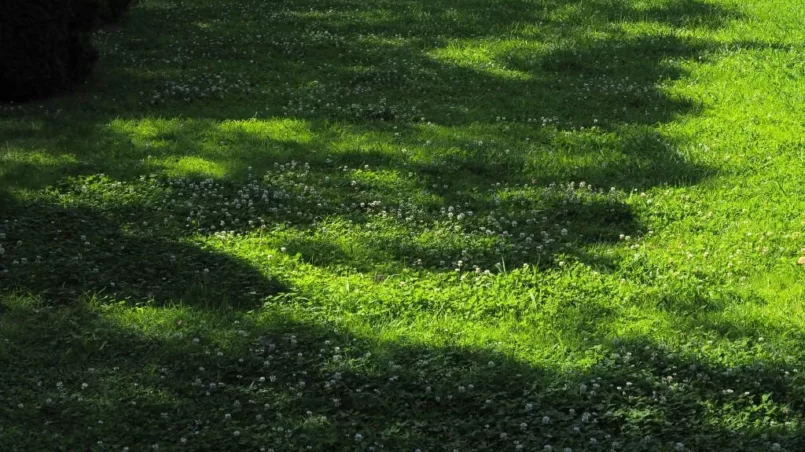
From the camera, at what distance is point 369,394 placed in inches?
180

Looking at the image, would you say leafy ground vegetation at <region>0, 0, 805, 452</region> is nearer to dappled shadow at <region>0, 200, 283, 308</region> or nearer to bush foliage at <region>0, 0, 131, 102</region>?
dappled shadow at <region>0, 200, 283, 308</region>

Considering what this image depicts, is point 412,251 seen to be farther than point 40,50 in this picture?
No

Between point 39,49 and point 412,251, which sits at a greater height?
point 39,49

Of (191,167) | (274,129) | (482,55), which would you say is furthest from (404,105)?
(191,167)

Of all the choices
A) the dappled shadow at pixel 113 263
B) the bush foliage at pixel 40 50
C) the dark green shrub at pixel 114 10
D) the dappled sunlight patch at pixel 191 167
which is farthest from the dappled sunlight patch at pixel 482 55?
the dappled shadow at pixel 113 263

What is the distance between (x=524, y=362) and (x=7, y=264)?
3431 millimetres

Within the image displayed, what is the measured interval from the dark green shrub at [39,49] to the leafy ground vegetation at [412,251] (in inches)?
9.0

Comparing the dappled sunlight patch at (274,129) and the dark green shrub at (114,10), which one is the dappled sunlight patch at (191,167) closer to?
the dappled sunlight patch at (274,129)

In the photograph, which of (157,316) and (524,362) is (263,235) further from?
(524,362)

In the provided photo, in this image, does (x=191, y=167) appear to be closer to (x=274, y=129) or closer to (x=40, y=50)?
(x=274, y=129)

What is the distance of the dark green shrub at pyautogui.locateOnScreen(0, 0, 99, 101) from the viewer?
9.37m

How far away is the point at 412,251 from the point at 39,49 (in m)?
5.46

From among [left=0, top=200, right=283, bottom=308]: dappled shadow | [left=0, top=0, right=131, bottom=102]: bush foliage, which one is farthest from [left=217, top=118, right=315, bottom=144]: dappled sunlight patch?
[left=0, top=0, right=131, bottom=102]: bush foliage

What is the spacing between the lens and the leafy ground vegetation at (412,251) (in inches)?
175
